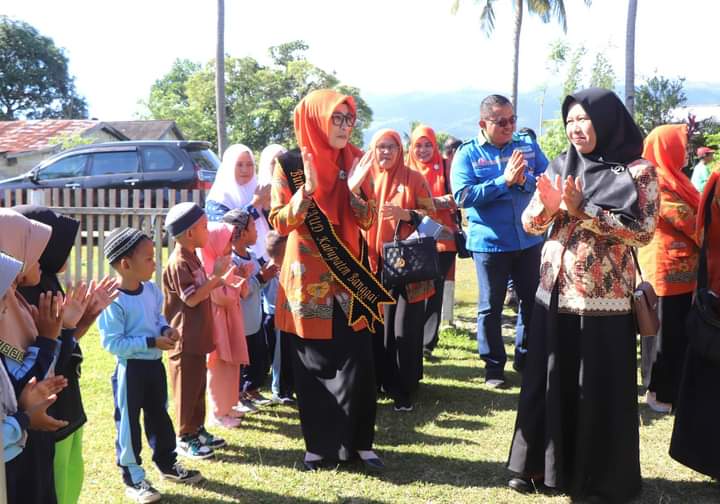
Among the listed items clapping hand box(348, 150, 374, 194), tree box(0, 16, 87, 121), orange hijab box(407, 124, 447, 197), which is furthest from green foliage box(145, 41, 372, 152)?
clapping hand box(348, 150, 374, 194)

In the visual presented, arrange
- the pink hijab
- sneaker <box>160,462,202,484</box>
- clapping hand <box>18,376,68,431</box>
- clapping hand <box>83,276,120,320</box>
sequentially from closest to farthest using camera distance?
1. clapping hand <box>18,376,68,431</box>
2. clapping hand <box>83,276,120,320</box>
3. sneaker <box>160,462,202,484</box>
4. the pink hijab

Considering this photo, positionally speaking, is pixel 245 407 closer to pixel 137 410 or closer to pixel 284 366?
pixel 284 366

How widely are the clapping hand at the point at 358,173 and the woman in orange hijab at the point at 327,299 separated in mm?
81

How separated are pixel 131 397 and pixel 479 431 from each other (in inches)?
92.0

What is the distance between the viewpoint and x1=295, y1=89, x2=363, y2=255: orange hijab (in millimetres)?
4047

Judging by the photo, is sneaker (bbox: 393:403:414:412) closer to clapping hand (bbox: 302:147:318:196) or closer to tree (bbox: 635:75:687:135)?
clapping hand (bbox: 302:147:318:196)

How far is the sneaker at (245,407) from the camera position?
514 centimetres

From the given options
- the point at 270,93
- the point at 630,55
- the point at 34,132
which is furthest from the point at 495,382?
the point at 270,93

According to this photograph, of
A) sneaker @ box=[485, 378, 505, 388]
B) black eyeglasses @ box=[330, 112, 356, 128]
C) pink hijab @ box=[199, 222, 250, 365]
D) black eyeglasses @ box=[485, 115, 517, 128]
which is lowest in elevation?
sneaker @ box=[485, 378, 505, 388]

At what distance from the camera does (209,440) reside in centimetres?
441

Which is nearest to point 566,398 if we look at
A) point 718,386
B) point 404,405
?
point 718,386

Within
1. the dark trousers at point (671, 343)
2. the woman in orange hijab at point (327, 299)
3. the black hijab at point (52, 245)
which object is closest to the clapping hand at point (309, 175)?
the woman in orange hijab at point (327, 299)

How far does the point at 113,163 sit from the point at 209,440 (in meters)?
11.4

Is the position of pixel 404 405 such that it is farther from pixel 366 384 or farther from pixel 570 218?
pixel 570 218
